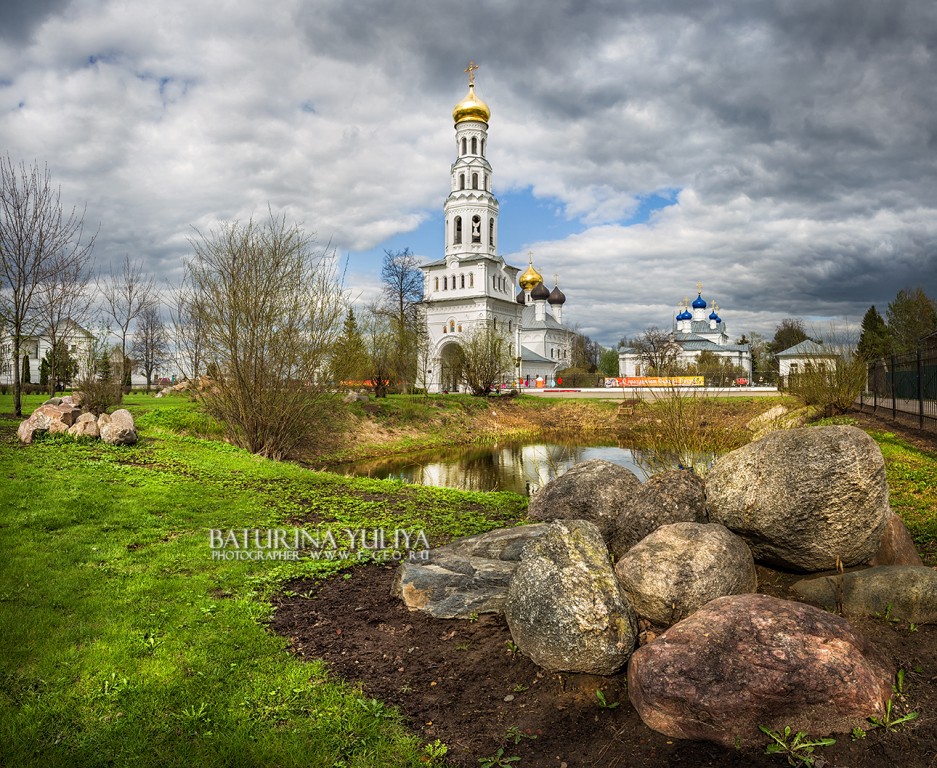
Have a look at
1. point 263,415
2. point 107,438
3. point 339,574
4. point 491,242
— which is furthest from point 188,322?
point 491,242

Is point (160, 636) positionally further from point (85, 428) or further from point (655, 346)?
point (655, 346)

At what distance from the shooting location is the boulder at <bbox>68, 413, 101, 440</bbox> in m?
11.8

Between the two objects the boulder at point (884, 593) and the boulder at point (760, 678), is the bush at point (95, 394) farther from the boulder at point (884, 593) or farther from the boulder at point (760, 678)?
the boulder at point (884, 593)

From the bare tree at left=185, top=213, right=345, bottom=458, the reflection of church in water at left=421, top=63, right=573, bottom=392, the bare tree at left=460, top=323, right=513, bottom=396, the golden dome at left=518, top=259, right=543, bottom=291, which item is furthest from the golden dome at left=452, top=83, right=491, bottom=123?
the bare tree at left=185, top=213, right=345, bottom=458

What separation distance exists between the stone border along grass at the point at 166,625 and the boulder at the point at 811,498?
1.66 metres

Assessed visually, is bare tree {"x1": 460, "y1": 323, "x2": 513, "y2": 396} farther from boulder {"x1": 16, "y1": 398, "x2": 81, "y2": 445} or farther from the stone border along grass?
the stone border along grass

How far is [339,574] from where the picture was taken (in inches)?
236

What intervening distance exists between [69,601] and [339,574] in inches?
87.0

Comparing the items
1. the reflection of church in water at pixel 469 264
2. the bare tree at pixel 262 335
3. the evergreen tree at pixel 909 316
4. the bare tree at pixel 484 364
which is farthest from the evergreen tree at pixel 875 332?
the bare tree at pixel 262 335

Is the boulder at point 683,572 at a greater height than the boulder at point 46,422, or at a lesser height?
lesser

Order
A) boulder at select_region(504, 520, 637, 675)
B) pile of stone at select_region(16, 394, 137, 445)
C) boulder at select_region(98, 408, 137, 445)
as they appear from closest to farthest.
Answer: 1. boulder at select_region(504, 520, 637, 675)
2. pile of stone at select_region(16, 394, 137, 445)
3. boulder at select_region(98, 408, 137, 445)

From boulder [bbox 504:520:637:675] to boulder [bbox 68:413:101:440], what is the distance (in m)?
10.7

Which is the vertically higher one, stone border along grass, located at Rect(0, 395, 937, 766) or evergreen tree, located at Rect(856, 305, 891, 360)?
evergreen tree, located at Rect(856, 305, 891, 360)

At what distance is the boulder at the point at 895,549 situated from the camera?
519cm
